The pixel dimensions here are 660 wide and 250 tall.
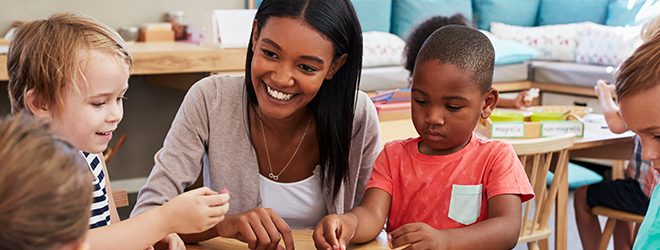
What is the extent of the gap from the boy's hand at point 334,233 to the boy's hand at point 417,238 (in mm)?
80

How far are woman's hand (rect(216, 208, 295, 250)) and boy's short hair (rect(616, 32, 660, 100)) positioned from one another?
601mm

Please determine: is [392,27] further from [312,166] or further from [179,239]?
[179,239]

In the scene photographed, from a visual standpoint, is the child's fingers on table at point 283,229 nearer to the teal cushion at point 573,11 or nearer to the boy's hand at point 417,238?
the boy's hand at point 417,238

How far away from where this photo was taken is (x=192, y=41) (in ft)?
13.5

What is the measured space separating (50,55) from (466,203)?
2.60ft

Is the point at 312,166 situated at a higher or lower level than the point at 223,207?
lower

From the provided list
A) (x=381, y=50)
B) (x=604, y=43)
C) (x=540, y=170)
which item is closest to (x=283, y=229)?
(x=540, y=170)

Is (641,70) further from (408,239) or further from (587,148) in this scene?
(587,148)

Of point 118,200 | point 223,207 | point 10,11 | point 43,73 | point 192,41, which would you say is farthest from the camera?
point 192,41

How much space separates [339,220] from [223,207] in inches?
11.4

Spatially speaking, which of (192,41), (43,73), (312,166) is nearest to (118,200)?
(312,166)

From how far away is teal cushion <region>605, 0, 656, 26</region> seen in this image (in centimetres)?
537

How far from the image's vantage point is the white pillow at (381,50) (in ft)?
16.2

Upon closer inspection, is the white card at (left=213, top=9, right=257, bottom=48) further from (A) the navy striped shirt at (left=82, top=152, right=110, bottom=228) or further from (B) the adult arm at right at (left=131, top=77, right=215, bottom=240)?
(A) the navy striped shirt at (left=82, top=152, right=110, bottom=228)
